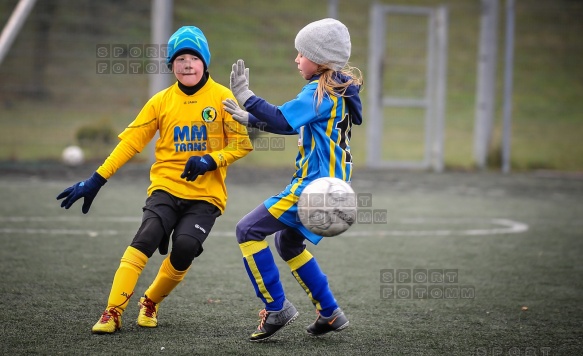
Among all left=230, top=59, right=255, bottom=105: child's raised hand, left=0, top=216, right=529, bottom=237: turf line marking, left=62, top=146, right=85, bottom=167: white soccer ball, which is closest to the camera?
left=230, top=59, right=255, bottom=105: child's raised hand

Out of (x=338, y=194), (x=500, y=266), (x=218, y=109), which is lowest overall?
(x=500, y=266)

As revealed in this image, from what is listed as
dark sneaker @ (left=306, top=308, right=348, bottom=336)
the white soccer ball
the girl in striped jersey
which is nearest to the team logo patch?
the girl in striped jersey

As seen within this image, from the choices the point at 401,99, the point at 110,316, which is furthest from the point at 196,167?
the point at 401,99

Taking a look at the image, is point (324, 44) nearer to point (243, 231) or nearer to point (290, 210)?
point (290, 210)

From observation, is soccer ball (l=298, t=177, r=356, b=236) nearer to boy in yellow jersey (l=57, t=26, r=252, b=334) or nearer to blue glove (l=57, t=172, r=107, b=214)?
boy in yellow jersey (l=57, t=26, r=252, b=334)

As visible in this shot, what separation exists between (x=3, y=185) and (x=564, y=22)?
10945 mm

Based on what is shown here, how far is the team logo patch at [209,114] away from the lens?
15.3 feet

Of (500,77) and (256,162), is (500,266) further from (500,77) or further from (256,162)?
(500,77)

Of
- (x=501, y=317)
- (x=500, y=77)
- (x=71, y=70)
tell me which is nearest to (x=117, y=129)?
(x=71, y=70)

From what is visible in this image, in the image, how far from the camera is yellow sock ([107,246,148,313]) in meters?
4.42

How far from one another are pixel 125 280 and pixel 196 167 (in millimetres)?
710

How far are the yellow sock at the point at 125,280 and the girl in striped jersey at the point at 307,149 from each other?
586mm

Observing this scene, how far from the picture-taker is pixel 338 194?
13.4 ft

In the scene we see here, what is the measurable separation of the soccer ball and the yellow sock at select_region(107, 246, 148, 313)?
96 cm
